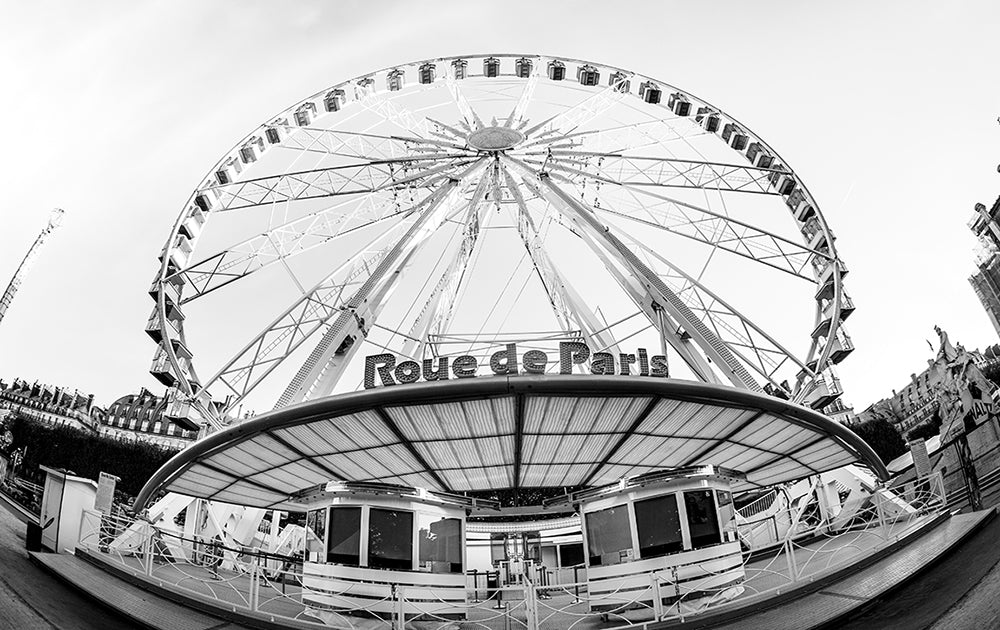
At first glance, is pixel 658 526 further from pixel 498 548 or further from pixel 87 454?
pixel 87 454

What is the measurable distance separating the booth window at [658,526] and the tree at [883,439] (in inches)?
1703

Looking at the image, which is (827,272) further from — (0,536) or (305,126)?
(0,536)

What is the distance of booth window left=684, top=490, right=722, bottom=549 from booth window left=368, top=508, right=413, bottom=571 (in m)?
7.12

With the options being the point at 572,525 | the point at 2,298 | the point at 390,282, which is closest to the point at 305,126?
the point at 390,282

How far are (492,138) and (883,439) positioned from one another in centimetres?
4565

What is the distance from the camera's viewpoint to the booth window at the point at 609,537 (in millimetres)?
14997

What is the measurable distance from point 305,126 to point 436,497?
16364 millimetres

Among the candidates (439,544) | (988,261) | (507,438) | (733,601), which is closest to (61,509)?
(439,544)

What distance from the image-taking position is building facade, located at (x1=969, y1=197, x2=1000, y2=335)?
7689cm

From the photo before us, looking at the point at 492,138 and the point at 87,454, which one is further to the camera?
the point at 87,454

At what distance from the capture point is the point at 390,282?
67.4 ft

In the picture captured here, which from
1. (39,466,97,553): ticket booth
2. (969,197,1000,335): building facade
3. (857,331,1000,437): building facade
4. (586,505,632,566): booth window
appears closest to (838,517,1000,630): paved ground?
(586,505,632,566): booth window

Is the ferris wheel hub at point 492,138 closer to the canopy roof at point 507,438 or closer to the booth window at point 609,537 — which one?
the canopy roof at point 507,438

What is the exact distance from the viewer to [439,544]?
15.5 meters
